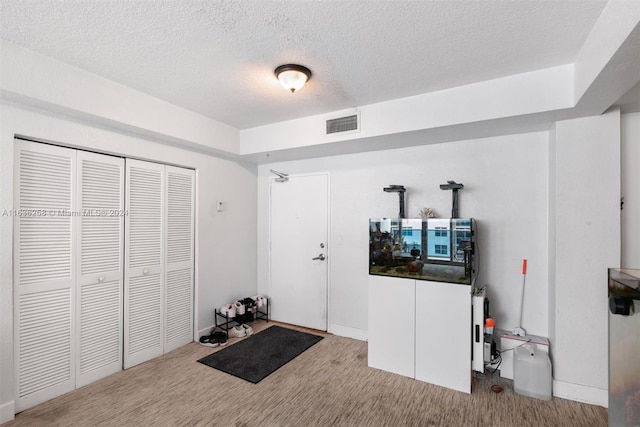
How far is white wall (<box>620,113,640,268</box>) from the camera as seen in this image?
2.52 m

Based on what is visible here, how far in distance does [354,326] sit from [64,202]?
10.5 feet

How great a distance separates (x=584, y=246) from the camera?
2461 mm

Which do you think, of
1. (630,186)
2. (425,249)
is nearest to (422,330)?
(425,249)

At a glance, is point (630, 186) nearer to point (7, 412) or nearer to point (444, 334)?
point (444, 334)

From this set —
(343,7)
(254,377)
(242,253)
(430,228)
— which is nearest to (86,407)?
(254,377)

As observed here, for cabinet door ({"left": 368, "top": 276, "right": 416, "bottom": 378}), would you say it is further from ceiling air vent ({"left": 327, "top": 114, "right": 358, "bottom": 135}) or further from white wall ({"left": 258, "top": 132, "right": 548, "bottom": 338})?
ceiling air vent ({"left": 327, "top": 114, "right": 358, "bottom": 135})

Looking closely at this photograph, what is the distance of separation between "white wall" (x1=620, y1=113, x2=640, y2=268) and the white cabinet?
1.33 meters

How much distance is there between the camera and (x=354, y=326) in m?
3.78

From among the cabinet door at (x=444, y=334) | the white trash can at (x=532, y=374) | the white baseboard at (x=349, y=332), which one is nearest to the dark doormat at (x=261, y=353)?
the white baseboard at (x=349, y=332)

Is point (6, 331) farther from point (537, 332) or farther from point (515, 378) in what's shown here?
point (537, 332)

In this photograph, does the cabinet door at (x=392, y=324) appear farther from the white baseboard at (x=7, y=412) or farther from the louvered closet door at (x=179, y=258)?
the white baseboard at (x=7, y=412)

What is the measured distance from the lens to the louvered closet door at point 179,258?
3389 mm

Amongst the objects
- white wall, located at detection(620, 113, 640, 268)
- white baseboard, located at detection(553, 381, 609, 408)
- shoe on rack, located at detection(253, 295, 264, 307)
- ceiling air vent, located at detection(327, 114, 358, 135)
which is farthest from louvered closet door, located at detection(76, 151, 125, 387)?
white wall, located at detection(620, 113, 640, 268)

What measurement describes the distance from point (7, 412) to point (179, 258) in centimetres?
171
